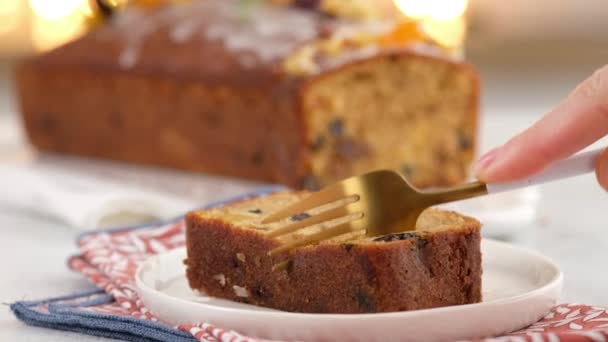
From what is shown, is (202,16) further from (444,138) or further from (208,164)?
(444,138)

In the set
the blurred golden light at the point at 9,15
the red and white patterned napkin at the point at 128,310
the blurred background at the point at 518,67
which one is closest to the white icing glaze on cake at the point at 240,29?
the blurred background at the point at 518,67

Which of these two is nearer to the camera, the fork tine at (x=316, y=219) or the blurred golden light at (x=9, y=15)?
the fork tine at (x=316, y=219)

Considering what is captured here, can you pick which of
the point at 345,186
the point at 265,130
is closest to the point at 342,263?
the point at 345,186

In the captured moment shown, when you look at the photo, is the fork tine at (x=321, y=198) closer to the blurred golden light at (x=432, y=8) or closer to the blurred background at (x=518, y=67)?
the blurred background at (x=518, y=67)

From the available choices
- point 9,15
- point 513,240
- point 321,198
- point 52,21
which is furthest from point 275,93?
point 9,15

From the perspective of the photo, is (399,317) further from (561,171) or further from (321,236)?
(561,171)

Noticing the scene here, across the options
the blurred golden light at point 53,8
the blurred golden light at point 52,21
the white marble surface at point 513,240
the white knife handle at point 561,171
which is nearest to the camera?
the white knife handle at point 561,171
